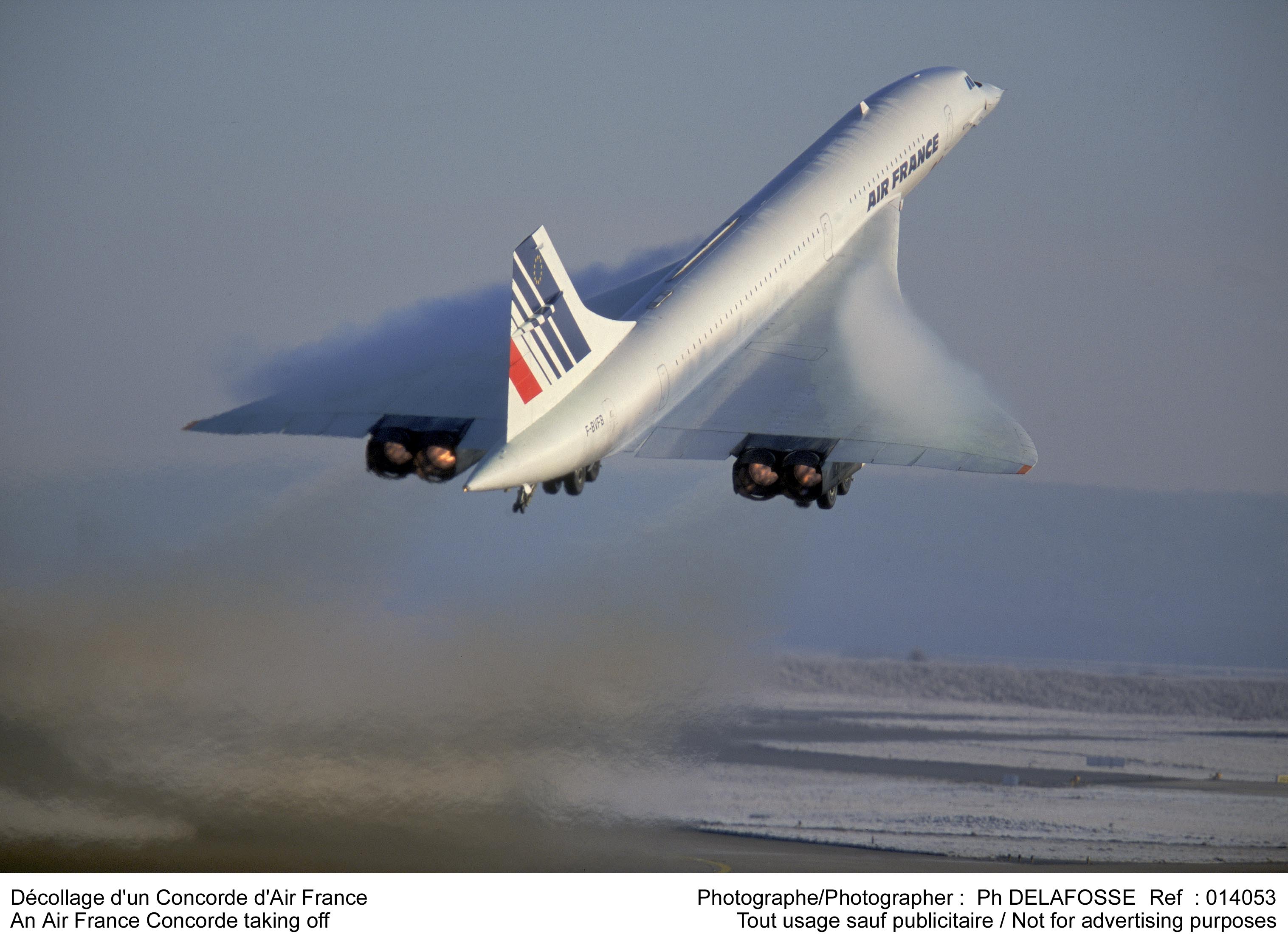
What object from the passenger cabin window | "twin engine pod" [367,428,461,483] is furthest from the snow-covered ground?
the passenger cabin window

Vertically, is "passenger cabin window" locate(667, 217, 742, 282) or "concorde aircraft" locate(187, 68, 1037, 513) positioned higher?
"passenger cabin window" locate(667, 217, 742, 282)

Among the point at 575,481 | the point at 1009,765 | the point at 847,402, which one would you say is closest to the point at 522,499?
the point at 575,481

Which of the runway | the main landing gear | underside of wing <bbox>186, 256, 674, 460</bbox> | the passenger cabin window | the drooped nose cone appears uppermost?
the drooped nose cone

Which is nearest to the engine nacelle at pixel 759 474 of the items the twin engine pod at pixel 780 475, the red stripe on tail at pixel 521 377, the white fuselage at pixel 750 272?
the twin engine pod at pixel 780 475

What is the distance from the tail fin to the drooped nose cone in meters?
15.1

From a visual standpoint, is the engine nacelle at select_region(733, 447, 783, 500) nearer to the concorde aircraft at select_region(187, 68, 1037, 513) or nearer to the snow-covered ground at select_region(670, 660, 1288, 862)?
the concorde aircraft at select_region(187, 68, 1037, 513)

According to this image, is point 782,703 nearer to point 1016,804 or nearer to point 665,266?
point 1016,804

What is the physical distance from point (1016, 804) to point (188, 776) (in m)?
13.5

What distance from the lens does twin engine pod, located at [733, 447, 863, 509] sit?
72.5ft

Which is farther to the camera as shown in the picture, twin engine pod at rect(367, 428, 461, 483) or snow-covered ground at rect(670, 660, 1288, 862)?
snow-covered ground at rect(670, 660, 1288, 862)

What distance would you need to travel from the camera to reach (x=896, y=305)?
27.1 meters

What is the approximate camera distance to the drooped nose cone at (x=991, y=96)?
32359 millimetres

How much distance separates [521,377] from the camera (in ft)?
62.7
